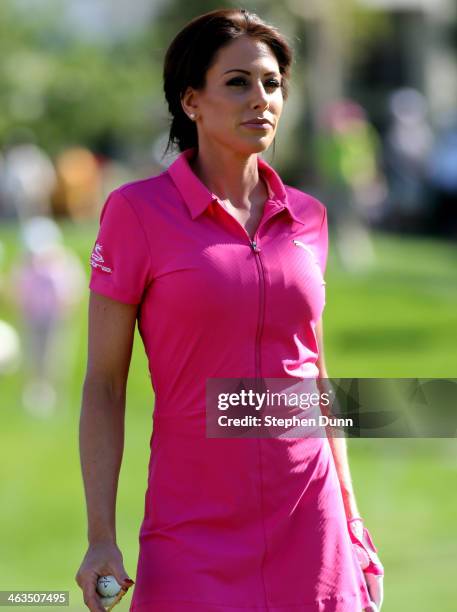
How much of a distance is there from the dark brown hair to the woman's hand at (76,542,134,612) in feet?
3.43

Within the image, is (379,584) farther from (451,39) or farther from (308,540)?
(451,39)

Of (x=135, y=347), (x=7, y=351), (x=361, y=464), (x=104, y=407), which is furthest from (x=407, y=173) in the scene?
(x=104, y=407)

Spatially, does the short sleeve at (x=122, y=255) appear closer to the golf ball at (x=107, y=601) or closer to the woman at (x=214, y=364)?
the woman at (x=214, y=364)

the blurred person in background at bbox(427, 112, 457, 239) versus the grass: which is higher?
the blurred person in background at bbox(427, 112, 457, 239)

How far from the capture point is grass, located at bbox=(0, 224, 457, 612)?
810 cm

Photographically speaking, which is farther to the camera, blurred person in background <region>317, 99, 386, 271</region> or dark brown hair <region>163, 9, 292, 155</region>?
blurred person in background <region>317, 99, 386, 271</region>

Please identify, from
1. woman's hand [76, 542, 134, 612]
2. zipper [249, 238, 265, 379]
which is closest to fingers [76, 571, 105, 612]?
woman's hand [76, 542, 134, 612]

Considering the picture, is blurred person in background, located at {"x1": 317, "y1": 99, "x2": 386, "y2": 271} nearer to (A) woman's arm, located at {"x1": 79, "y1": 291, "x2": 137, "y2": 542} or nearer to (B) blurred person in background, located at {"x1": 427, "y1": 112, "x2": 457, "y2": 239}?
(B) blurred person in background, located at {"x1": 427, "y1": 112, "x2": 457, "y2": 239}

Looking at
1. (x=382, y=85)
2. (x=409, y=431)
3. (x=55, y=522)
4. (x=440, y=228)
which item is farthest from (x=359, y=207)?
(x=382, y=85)

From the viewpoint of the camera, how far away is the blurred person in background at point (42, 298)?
1252 centimetres

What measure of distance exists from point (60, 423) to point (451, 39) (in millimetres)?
29322

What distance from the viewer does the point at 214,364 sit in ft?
9.80

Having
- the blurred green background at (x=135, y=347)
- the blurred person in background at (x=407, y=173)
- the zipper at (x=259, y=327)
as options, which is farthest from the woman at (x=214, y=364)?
the blurred person in background at (x=407, y=173)

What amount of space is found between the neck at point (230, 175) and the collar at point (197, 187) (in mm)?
30
